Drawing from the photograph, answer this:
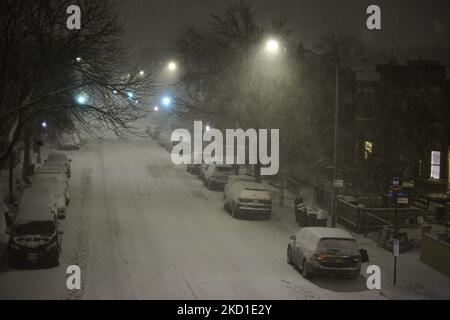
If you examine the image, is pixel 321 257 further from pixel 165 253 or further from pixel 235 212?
pixel 235 212

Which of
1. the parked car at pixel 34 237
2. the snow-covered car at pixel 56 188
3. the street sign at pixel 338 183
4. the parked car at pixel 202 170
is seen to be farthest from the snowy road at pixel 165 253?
the street sign at pixel 338 183

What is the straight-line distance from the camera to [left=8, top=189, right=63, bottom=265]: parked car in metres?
20.8

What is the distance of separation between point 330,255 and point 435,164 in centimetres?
2224

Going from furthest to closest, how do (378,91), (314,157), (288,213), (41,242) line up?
(378,91) < (314,157) < (288,213) < (41,242)

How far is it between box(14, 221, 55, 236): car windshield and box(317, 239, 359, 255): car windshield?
8.97 metres

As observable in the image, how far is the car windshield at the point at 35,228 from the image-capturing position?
21391mm

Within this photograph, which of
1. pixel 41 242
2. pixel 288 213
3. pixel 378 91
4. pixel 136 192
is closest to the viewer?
pixel 41 242

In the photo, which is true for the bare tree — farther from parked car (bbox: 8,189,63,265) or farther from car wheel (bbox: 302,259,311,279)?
car wheel (bbox: 302,259,311,279)

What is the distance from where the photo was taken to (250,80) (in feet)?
125

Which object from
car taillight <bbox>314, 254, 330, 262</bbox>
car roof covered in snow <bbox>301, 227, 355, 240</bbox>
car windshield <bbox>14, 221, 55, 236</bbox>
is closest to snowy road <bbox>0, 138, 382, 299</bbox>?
car taillight <bbox>314, 254, 330, 262</bbox>

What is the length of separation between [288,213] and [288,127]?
648 centimetres

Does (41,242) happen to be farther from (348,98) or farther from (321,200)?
(348,98)

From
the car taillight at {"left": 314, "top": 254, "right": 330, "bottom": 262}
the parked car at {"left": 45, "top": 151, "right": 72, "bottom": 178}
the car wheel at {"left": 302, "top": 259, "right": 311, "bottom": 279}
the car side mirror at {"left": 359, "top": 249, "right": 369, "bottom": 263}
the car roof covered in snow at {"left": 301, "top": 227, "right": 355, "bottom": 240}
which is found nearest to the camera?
the car taillight at {"left": 314, "top": 254, "right": 330, "bottom": 262}

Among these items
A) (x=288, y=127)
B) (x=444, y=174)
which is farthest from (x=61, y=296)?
(x=444, y=174)
